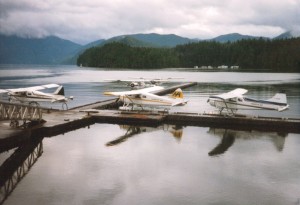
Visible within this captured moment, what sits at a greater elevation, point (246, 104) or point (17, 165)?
point (246, 104)

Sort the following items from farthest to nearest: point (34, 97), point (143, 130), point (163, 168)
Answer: point (34, 97) < point (143, 130) < point (163, 168)

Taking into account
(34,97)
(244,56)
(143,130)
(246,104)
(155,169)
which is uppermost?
(244,56)

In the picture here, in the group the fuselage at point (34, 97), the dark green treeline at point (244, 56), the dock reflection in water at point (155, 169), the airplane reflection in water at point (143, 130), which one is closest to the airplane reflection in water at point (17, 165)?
the dock reflection in water at point (155, 169)

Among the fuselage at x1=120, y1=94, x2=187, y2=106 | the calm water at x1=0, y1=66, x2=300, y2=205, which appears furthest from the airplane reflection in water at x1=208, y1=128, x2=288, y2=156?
the fuselage at x1=120, y1=94, x2=187, y2=106

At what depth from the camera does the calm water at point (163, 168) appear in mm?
12820

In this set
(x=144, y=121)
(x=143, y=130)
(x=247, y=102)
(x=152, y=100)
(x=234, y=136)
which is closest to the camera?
(x=234, y=136)

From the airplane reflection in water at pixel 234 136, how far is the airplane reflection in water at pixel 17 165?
912 cm


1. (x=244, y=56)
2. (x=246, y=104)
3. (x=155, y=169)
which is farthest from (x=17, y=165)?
(x=244, y=56)

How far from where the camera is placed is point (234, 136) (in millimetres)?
22219

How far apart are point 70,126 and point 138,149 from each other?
210 inches

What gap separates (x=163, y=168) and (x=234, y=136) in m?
7.86

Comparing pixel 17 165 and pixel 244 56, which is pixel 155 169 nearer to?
pixel 17 165

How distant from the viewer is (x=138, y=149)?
19.3m

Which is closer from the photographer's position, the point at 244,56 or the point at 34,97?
the point at 34,97
